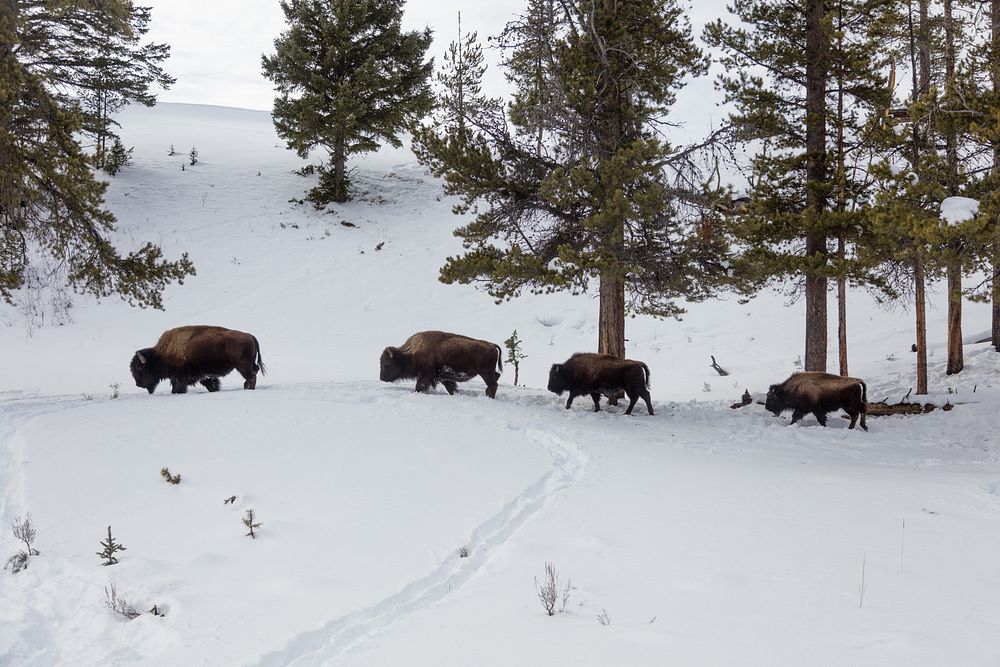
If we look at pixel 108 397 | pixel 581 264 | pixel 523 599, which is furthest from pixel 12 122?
pixel 523 599

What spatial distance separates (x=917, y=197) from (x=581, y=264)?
198 inches

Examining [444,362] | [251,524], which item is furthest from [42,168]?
[251,524]

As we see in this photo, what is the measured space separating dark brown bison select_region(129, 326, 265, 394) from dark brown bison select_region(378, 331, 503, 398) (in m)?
2.76

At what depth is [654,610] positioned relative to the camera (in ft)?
13.6

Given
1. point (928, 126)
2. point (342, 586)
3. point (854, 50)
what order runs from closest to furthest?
point (342, 586) < point (928, 126) < point (854, 50)

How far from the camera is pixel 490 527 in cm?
590

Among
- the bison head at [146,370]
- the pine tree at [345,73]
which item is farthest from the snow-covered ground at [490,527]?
the pine tree at [345,73]

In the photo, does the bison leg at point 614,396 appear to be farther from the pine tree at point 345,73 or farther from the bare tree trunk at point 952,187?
the pine tree at point 345,73

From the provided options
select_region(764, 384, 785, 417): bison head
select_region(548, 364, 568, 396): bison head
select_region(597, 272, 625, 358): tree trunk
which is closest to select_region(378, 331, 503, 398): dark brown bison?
select_region(548, 364, 568, 396): bison head

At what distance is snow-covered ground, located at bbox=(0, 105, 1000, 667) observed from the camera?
389cm

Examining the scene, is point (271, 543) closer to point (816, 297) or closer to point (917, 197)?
point (917, 197)

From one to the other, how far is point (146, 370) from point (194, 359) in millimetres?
1014

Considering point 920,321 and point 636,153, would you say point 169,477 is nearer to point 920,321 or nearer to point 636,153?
point 636,153

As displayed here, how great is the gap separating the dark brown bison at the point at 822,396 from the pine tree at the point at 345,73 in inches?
864
